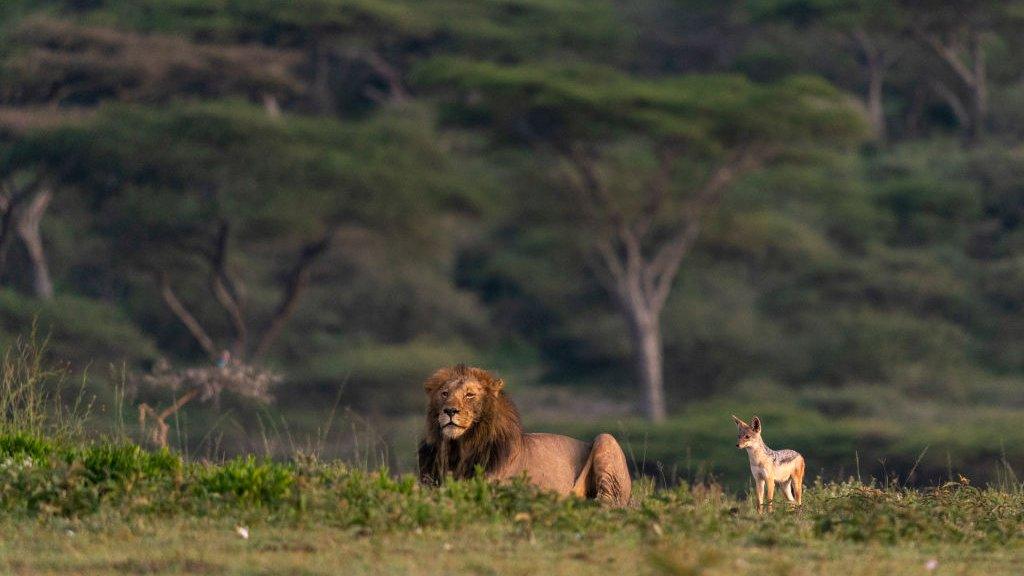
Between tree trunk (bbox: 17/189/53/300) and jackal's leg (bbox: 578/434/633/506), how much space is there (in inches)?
989

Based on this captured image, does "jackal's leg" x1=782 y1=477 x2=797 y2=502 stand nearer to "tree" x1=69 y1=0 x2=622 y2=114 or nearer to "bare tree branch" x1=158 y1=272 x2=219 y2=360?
"bare tree branch" x1=158 y1=272 x2=219 y2=360

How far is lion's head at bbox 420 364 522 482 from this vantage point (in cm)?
856

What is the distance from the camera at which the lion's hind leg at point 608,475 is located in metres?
8.72

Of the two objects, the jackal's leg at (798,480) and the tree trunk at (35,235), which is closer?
the jackal's leg at (798,480)

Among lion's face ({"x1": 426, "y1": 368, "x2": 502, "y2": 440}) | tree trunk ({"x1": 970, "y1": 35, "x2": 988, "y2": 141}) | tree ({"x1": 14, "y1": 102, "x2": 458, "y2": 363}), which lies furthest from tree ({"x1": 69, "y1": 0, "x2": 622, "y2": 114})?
lion's face ({"x1": 426, "y1": 368, "x2": 502, "y2": 440})

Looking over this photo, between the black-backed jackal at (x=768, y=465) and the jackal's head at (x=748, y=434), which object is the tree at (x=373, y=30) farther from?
the jackal's head at (x=748, y=434)

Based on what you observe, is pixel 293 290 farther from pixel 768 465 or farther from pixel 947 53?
pixel 768 465

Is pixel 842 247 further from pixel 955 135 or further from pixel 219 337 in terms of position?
pixel 219 337

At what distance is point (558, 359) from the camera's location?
130 ft

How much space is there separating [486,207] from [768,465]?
25.3 metres

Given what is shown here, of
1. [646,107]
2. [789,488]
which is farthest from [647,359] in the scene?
[789,488]

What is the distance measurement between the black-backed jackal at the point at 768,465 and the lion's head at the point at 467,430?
1.08 m

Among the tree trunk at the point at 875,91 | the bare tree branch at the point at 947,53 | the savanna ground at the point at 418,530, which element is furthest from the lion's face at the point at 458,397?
the tree trunk at the point at 875,91

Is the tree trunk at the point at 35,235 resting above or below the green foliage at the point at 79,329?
above
